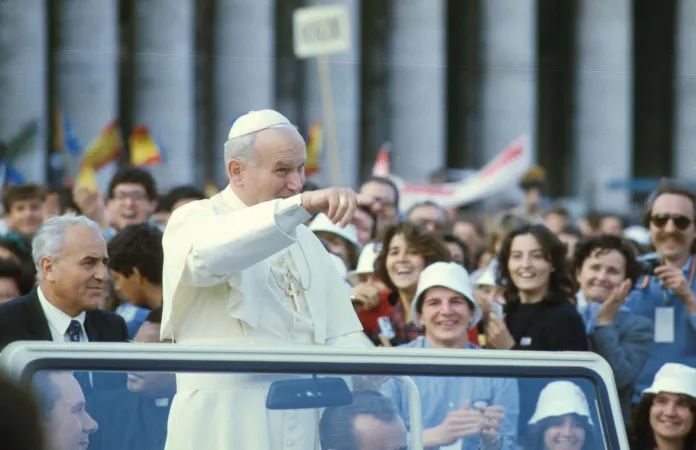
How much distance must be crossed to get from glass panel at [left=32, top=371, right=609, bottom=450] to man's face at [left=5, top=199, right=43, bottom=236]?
277 inches

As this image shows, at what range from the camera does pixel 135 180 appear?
30.8 feet

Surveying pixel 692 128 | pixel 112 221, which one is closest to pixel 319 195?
pixel 112 221

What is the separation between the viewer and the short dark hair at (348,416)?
10.4ft

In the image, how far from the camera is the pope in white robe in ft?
13.2

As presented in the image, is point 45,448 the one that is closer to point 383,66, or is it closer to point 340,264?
point 340,264

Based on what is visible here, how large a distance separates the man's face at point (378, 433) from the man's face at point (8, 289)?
4209 millimetres

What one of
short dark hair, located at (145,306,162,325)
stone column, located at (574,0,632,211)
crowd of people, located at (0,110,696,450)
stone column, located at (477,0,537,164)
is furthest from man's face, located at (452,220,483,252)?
stone column, located at (574,0,632,211)

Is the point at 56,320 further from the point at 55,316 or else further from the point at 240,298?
the point at 240,298

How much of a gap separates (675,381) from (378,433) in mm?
3798

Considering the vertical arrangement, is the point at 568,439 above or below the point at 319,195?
below

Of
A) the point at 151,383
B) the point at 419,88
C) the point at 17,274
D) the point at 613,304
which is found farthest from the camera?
the point at 419,88

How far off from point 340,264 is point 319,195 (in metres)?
4.36

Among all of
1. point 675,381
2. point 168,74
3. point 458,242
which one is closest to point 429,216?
point 458,242

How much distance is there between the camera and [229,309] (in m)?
4.42
